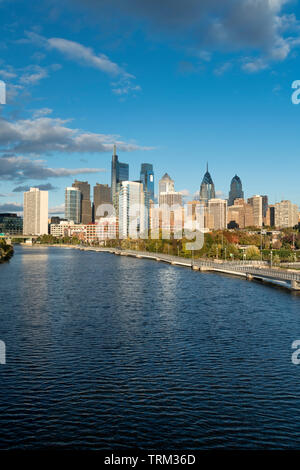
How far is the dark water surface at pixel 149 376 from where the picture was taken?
21.3 metres

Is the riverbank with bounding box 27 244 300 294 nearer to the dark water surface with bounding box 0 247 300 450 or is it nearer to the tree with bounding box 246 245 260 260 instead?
the dark water surface with bounding box 0 247 300 450

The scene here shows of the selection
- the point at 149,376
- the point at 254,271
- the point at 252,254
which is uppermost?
the point at 252,254

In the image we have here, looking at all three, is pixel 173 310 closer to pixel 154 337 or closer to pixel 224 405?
pixel 154 337

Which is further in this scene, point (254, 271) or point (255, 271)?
point (254, 271)

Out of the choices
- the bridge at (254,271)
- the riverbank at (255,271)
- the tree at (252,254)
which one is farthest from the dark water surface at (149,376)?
the tree at (252,254)

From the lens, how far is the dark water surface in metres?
21.3

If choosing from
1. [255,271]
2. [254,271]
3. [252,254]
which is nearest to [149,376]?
[255,271]

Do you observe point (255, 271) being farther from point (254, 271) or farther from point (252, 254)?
point (252, 254)

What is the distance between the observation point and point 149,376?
28750mm

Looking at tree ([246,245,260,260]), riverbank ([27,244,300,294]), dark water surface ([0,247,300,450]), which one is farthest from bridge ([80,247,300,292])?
tree ([246,245,260,260])

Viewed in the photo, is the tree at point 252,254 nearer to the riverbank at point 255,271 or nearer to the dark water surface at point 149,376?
the riverbank at point 255,271
